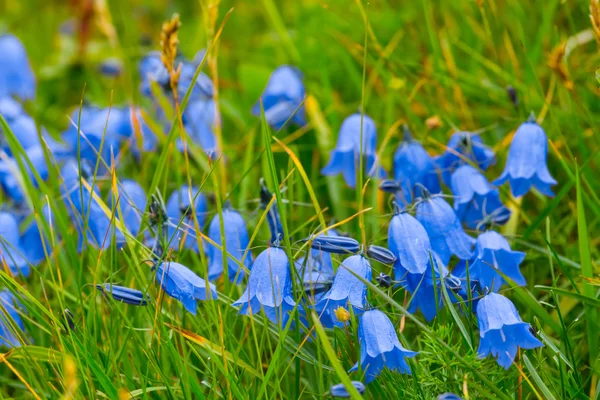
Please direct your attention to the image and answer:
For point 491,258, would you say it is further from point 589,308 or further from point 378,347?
point 378,347

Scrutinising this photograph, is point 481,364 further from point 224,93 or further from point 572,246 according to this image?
point 224,93

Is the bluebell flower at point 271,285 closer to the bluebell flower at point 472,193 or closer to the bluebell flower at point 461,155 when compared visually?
the bluebell flower at point 472,193

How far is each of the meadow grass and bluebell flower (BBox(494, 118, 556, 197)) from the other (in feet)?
0.22

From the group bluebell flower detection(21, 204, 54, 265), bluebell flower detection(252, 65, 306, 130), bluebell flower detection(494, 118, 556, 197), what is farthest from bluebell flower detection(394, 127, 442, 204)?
bluebell flower detection(21, 204, 54, 265)

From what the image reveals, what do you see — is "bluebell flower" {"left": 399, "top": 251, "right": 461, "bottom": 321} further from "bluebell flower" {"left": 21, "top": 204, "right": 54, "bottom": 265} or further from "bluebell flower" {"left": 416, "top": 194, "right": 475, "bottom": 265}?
"bluebell flower" {"left": 21, "top": 204, "right": 54, "bottom": 265}

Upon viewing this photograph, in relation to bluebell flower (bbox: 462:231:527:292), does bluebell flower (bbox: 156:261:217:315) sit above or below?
above

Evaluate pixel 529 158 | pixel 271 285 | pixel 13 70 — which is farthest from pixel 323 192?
pixel 13 70

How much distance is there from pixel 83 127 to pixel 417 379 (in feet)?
5.82

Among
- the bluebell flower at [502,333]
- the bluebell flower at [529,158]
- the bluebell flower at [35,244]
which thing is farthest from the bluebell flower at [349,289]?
the bluebell flower at [35,244]

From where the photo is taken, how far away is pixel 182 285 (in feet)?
5.09

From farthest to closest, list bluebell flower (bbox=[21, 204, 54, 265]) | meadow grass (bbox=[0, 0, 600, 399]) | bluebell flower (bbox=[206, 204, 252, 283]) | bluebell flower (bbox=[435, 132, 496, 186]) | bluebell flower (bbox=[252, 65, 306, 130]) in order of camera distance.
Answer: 1. bluebell flower (bbox=[252, 65, 306, 130])
2. bluebell flower (bbox=[21, 204, 54, 265])
3. bluebell flower (bbox=[435, 132, 496, 186])
4. bluebell flower (bbox=[206, 204, 252, 283])
5. meadow grass (bbox=[0, 0, 600, 399])

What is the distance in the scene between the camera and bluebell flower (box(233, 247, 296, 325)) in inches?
60.0

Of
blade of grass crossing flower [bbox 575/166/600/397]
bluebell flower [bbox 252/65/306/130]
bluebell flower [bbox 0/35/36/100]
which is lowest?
blade of grass crossing flower [bbox 575/166/600/397]

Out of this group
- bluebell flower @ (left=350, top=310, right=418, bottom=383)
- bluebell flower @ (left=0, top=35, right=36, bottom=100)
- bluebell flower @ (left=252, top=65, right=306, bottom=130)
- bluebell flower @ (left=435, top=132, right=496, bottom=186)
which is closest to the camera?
bluebell flower @ (left=350, top=310, right=418, bottom=383)
